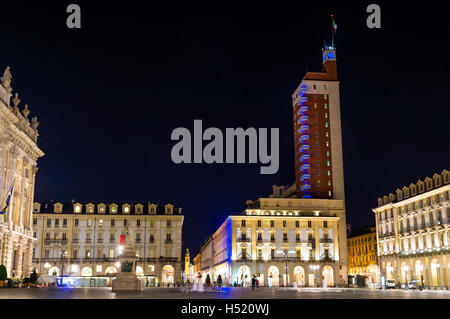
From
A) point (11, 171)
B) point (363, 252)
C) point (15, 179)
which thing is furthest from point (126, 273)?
point (363, 252)

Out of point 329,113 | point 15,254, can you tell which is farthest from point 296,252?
point 15,254

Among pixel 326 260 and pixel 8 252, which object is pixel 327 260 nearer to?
pixel 326 260

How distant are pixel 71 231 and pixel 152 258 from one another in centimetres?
1930

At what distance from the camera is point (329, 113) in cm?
12825

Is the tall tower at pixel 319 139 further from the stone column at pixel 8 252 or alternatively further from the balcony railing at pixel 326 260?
the stone column at pixel 8 252

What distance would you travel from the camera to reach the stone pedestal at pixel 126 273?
157 ft

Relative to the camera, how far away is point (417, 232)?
8800 centimetres

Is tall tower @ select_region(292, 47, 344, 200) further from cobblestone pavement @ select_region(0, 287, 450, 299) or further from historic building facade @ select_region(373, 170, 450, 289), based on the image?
cobblestone pavement @ select_region(0, 287, 450, 299)

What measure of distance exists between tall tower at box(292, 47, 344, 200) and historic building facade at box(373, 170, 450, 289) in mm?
20005

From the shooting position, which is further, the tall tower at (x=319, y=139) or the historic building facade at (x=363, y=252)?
the historic building facade at (x=363, y=252)

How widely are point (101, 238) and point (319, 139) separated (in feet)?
195

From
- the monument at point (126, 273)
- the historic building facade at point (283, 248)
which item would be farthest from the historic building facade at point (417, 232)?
the monument at point (126, 273)

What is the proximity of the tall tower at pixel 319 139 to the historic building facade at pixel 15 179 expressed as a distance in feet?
222

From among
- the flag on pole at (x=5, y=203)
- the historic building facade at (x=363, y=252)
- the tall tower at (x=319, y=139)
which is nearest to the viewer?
the flag on pole at (x=5, y=203)
